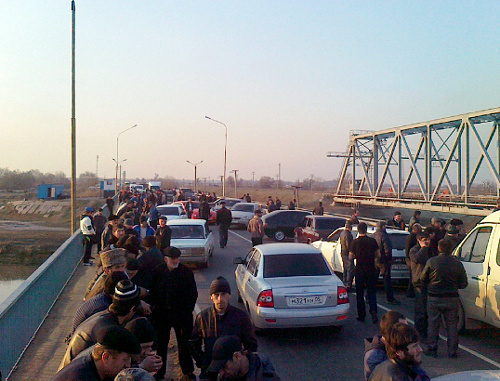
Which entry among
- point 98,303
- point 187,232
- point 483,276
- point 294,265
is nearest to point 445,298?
point 483,276

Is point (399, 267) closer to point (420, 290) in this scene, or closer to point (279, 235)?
point (420, 290)

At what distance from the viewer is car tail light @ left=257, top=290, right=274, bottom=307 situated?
7.50 meters

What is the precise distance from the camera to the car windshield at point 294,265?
8047 mm

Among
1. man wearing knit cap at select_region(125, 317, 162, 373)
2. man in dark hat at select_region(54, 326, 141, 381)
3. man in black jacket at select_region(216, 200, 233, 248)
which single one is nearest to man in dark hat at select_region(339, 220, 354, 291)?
man in black jacket at select_region(216, 200, 233, 248)

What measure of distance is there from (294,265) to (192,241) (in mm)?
6985

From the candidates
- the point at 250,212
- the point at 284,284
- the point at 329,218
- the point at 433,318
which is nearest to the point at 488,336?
the point at 433,318

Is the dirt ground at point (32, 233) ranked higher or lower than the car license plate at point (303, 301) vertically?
lower

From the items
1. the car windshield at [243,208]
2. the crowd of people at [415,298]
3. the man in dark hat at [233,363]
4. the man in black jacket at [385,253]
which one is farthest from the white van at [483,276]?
the car windshield at [243,208]

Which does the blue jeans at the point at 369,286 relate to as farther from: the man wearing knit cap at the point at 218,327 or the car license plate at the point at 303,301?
the man wearing knit cap at the point at 218,327

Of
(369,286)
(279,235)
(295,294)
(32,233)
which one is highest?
(295,294)

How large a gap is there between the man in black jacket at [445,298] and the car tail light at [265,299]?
7.74 ft

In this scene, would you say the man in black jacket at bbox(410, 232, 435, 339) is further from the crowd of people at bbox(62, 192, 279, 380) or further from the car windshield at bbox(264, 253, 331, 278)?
the crowd of people at bbox(62, 192, 279, 380)

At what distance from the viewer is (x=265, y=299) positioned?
296 inches

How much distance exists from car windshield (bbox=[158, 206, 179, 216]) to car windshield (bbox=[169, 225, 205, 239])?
23.7ft
